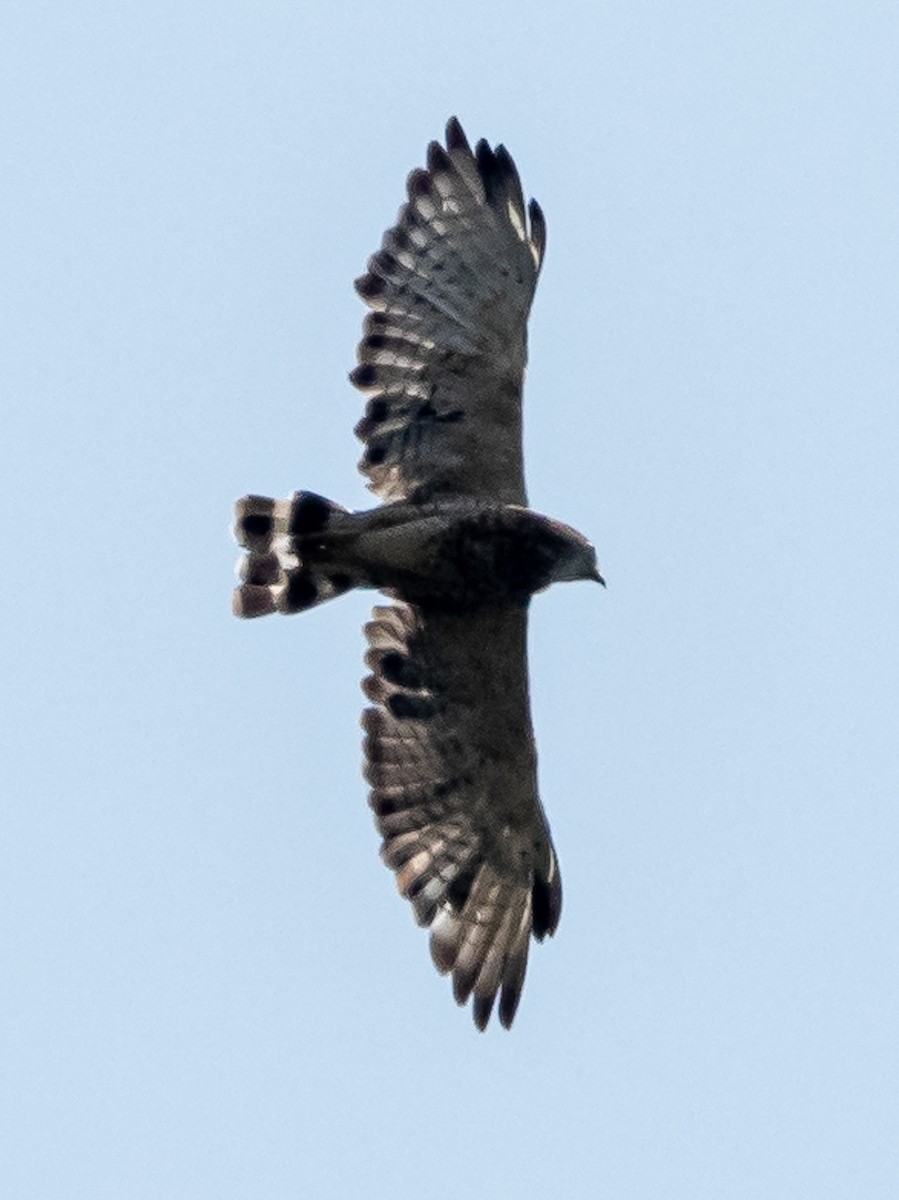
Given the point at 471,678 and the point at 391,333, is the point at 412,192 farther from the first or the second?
the point at 471,678

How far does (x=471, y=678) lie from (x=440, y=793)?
0.62 metres

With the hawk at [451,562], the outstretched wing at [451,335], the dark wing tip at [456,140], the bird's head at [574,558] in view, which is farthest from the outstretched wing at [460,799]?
the dark wing tip at [456,140]

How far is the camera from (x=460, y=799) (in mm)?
11812

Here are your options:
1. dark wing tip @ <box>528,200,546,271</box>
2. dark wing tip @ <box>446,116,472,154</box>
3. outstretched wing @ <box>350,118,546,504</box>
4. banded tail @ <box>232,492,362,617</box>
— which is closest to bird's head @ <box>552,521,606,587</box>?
outstretched wing @ <box>350,118,546,504</box>

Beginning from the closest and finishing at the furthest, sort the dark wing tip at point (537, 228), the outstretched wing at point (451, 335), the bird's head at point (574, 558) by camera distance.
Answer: the bird's head at point (574, 558), the outstretched wing at point (451, 335), the dark wing tip at point (537, 228)

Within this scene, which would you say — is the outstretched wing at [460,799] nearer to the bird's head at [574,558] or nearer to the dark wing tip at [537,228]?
the bird's head at [574,558]

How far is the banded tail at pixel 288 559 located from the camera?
11.3 metres

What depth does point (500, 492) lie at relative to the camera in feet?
37.6

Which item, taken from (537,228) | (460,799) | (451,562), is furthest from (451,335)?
(460,799)

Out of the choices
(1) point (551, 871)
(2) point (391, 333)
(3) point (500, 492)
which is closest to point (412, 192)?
(2) point (391, 333)

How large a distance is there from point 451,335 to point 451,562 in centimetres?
118

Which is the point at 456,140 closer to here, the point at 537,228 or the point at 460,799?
the point at 537,228

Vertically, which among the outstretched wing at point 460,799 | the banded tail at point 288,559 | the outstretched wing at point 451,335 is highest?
the outstretched wing at point 451,335

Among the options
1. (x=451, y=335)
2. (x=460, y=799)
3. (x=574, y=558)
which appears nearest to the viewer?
(x=574, y=558)
